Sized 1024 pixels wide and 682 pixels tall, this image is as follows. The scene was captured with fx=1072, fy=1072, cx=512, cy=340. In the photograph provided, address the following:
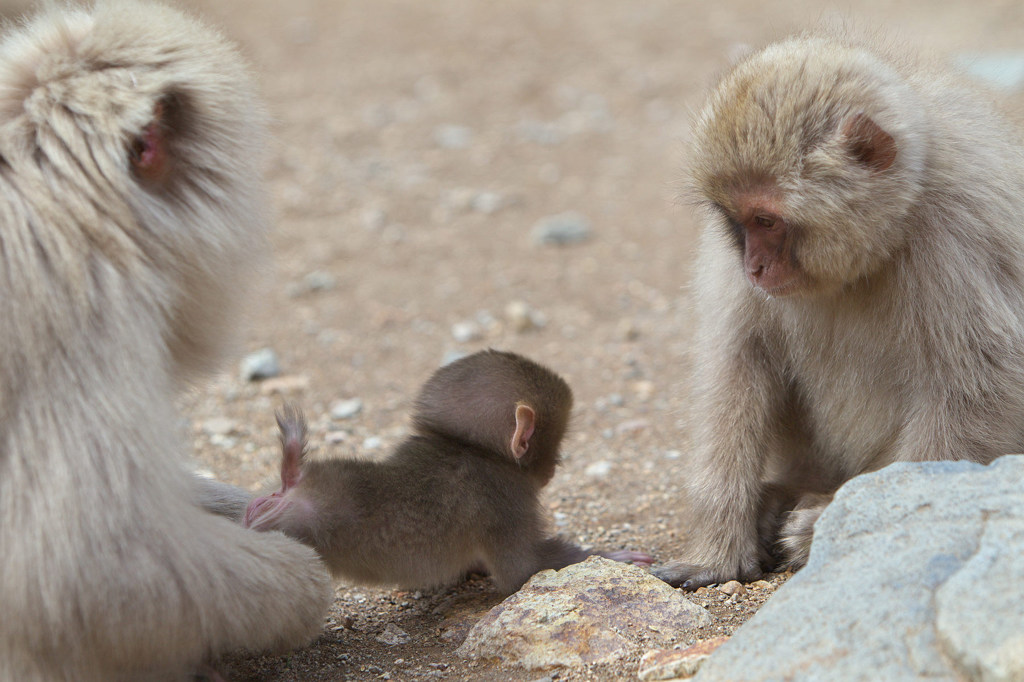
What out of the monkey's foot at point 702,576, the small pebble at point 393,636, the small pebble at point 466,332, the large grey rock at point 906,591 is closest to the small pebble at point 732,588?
the monkey's foot at point 702,576

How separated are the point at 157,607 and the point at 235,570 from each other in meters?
0.22

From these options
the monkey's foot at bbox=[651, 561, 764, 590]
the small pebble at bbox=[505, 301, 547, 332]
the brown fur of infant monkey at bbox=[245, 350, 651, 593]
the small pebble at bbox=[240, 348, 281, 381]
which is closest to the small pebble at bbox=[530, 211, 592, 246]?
the small pebble at bbox=[505, 301, 547, 332]

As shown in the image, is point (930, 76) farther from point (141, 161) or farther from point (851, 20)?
point (141, 161)

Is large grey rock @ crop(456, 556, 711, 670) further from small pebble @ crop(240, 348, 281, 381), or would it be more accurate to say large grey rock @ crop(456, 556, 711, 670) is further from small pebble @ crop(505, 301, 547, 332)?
small pebble @ crop(505, 301, 547, 332)

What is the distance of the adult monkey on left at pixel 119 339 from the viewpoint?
250cm

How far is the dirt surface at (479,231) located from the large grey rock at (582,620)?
0.07 meters

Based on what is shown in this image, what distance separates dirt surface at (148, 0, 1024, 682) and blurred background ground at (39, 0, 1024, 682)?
2 cm

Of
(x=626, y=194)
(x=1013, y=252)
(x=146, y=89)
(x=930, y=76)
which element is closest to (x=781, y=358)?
(x=1013, y=252)

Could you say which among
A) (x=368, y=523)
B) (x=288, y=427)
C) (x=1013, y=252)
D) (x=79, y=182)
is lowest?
(x=368, y=523)

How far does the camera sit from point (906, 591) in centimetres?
243

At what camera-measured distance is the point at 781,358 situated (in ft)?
12.0

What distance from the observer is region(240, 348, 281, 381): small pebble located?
606 cm

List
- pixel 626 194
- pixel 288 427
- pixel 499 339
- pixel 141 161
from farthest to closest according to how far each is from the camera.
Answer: pixel 626 194 → pixel 499 339 → pixel 288 427 → pixel 141 161

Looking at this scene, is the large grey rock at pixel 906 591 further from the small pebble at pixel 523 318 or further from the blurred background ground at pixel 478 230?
the small pebble at pixel 523 318
